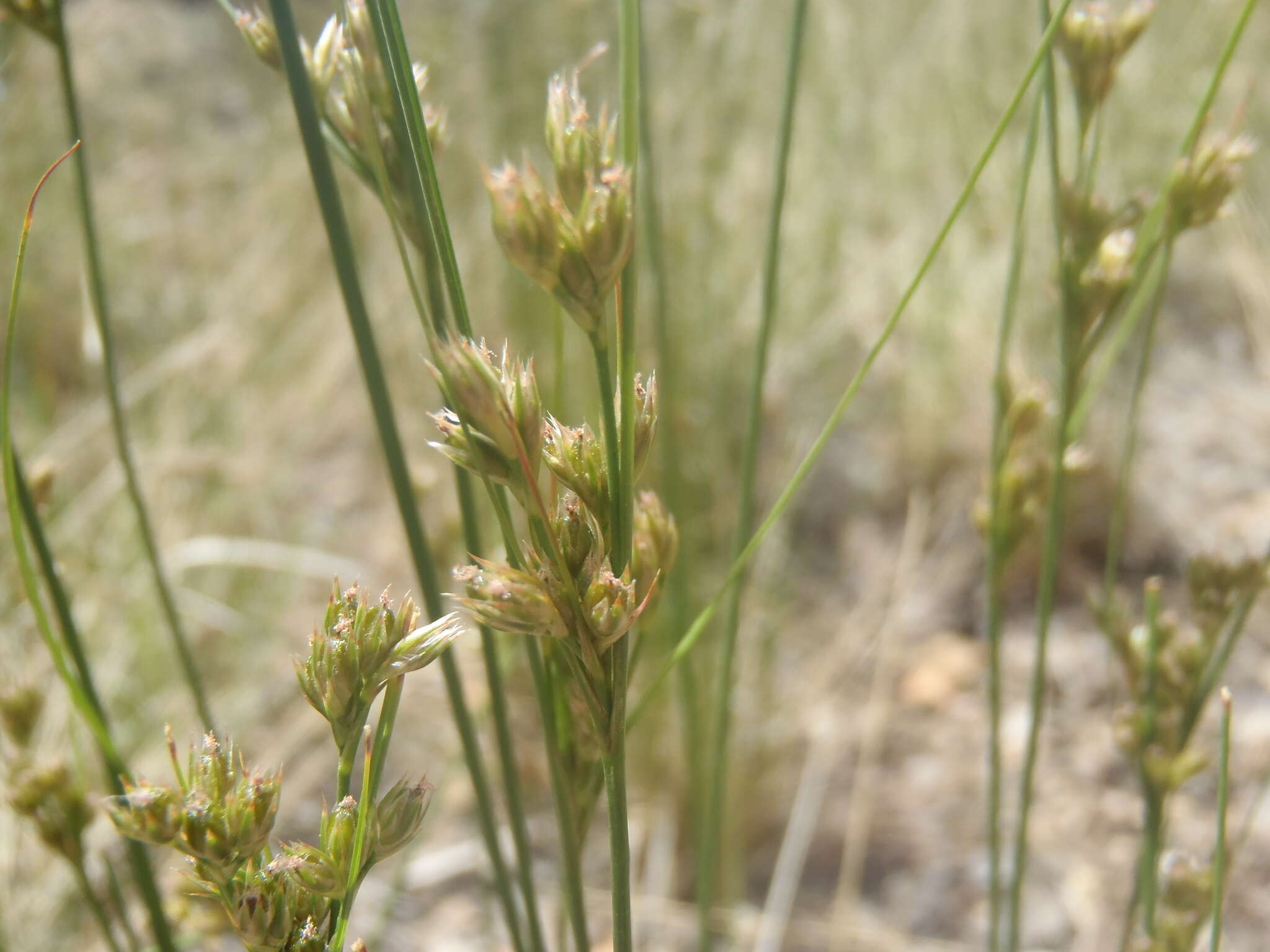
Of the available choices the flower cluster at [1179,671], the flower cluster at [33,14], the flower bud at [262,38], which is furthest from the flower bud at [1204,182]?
the flower cluster at [33,14]

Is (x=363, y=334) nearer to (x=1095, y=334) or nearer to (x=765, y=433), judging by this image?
(x=1095, y=334)

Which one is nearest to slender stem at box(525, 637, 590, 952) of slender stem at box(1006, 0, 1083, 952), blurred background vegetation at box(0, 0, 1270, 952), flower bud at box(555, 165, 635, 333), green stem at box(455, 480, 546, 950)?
Answer: green stem at box(455, 480, 546, 950)

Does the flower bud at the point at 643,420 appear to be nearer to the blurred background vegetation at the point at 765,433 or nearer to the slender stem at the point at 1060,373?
the slender stem at the point at 1060,373

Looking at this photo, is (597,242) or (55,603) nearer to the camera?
(597,242)

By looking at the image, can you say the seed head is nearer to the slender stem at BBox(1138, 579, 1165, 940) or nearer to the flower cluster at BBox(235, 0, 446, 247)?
the flower cluster at BBox(235, 0, 446, 247)

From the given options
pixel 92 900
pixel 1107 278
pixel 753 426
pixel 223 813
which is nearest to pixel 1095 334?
pixel 1107 278

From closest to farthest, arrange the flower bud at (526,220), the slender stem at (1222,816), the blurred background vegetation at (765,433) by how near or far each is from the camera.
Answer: the flower bud at (526,220), the slender stem at (1222,816), the blurred background vegetation at (765,433)
